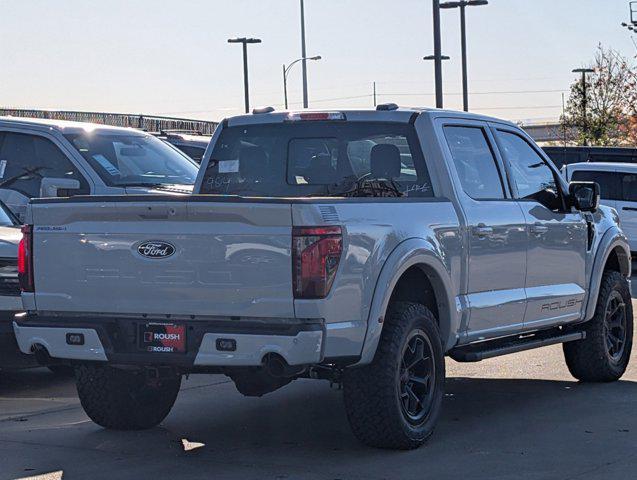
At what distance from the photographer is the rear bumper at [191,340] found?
697 centimetres

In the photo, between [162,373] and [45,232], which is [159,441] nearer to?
[162,373]

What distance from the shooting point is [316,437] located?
326 inches

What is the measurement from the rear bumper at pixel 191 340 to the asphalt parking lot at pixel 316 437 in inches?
23.2

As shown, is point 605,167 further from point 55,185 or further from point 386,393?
point 386,393

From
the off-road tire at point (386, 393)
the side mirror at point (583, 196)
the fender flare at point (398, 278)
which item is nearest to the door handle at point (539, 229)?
the side mirror at point (583, 196)

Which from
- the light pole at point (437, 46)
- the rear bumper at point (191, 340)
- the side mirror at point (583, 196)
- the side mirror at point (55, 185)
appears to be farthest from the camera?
the light pole at point (437, 46)

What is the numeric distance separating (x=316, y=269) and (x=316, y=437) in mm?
1626

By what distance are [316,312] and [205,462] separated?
116cm

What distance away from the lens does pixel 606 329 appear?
416 inches

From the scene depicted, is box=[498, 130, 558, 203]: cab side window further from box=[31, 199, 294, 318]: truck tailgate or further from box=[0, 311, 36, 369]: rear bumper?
box=[0, 311, 36, 369]: rear bumper

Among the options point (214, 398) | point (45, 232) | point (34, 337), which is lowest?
point (214, 398)

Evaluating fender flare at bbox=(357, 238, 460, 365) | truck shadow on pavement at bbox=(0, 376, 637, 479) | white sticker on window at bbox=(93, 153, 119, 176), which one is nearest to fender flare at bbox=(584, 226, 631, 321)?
truck shadow on pavement at bbox=(0, 376, 637, 479)

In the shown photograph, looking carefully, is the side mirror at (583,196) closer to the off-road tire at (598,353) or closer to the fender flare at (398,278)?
the off-road tire at (598,353)

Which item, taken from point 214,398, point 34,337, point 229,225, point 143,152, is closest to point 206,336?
point 229,225
